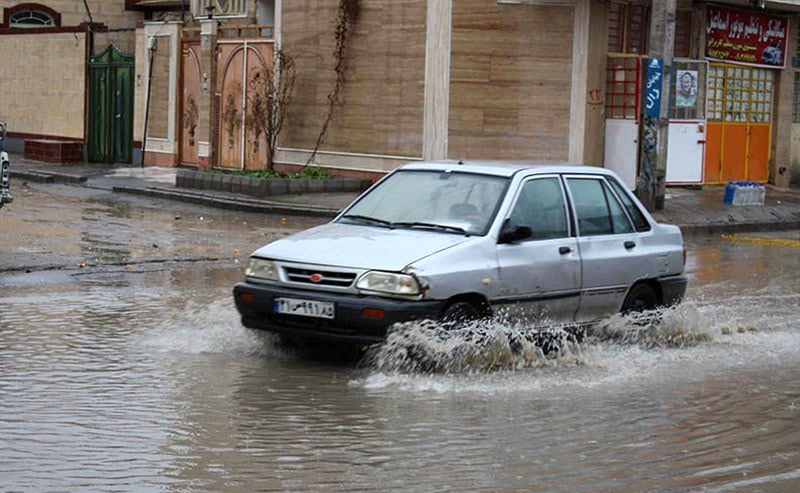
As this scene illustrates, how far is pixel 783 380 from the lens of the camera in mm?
9602

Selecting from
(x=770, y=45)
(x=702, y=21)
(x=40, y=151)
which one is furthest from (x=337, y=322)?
(x=40, y=151)

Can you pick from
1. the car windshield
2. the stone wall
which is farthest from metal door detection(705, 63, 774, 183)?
the car windshield

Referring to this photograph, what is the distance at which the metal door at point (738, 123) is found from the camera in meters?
26.8

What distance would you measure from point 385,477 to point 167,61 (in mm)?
Result: 23827

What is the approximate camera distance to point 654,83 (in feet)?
71.5

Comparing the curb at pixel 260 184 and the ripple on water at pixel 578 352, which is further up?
the curb at pixel 260 184

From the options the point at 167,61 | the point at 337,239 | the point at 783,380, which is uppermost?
the point at 167,61

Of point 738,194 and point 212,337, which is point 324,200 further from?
point 212,337

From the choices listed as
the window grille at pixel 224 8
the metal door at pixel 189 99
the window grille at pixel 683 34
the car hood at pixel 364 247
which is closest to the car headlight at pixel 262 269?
the car hood at pixel 364 247

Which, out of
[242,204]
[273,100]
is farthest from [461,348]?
[273,100]

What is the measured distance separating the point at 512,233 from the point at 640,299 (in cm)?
177

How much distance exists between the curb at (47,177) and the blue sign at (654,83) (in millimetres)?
11205

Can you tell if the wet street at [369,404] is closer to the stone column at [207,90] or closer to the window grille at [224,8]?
the stone column at [207,90]

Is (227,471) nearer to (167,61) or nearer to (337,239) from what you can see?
(337,239)
